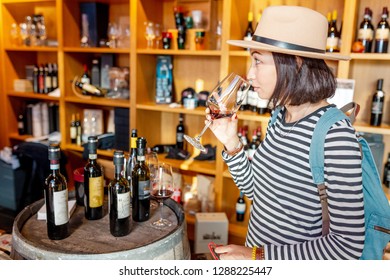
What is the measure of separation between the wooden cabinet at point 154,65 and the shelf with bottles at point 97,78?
0.04 feet

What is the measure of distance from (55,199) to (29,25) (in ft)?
9.25

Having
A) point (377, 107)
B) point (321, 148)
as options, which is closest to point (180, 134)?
point (377, 107)

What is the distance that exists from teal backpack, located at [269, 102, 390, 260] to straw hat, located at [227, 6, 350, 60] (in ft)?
0.68

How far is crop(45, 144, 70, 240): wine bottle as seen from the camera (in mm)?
1175

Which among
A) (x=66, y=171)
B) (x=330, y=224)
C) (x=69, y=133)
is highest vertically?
(x=330, y=224)

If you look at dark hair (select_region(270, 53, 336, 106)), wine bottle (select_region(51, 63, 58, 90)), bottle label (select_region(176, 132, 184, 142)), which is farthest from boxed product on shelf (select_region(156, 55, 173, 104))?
dark hair (select_region(270, 53, 336, 106))

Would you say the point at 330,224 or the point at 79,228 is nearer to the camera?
the point at 330,224

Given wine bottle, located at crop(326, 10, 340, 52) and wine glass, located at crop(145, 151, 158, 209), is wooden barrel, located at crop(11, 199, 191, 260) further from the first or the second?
wine bottle, located at crop(326, 10, 340, 52)

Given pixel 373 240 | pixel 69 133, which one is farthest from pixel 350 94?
pixel 69 133

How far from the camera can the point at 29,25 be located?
3445mm

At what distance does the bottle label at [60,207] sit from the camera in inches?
46.3
